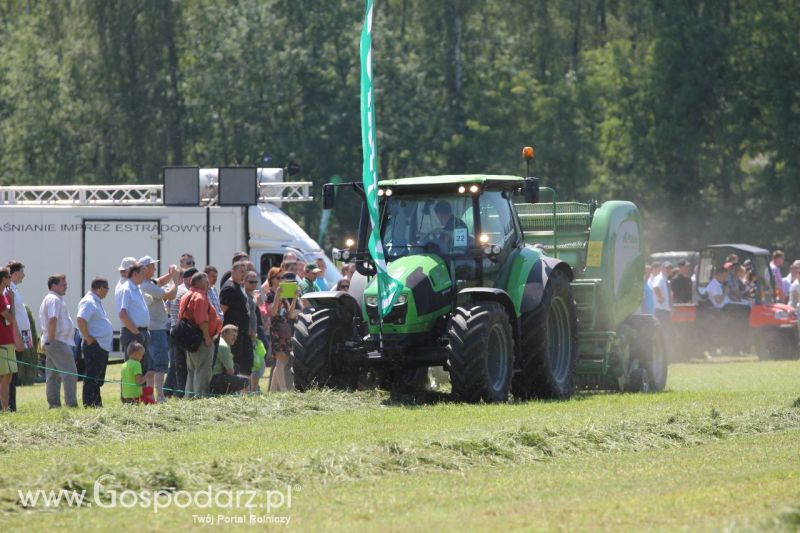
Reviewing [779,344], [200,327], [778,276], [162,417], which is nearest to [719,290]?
[779,344]

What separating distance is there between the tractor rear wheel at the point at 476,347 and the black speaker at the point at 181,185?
11.6 meters

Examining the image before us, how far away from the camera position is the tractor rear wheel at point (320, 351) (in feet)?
52.8

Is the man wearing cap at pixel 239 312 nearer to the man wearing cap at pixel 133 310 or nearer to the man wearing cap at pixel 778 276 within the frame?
the man wearing cap at pixel 133 310

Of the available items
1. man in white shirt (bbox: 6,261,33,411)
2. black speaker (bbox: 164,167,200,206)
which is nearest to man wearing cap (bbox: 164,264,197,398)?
man in white shirt (bbox: 6,261,33,411)

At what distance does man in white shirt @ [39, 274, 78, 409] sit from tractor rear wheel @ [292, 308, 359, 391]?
Answer: 103 inches

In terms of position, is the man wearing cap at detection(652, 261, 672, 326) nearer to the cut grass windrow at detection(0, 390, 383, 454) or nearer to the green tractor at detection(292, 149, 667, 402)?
the green tractor at detection(292, 149, 667, 402)

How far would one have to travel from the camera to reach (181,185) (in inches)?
1046

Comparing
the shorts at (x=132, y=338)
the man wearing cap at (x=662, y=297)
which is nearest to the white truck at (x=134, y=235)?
the man wearing cap at (x=662, y=297)

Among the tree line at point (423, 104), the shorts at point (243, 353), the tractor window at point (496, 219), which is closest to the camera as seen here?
the tractor window at point (496, 219)

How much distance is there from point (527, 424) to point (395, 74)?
38.4 meters

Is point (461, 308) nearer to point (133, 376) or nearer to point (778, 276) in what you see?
point (133, 376)

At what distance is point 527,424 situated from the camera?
1319 centimetres

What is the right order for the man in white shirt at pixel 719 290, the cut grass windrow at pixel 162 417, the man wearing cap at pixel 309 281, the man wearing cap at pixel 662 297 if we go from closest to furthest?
the cut grass windrow at pixel 162 417, the man wearing cap at pixel 309 281, the man wearing cap at pixel 662 297, the man in white shirt at pixel 719 290

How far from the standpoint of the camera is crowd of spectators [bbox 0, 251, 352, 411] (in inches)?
644
